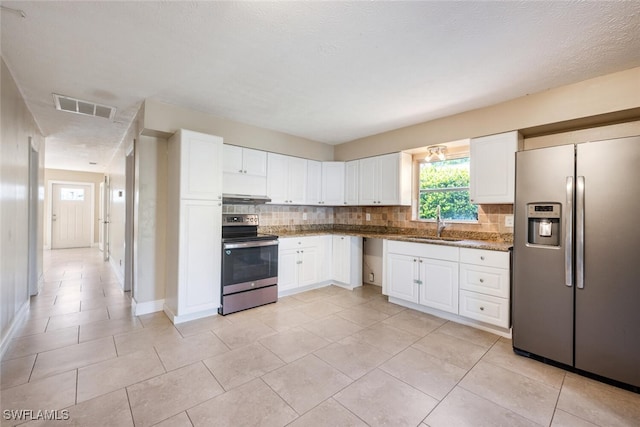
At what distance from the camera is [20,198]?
9.34 feet

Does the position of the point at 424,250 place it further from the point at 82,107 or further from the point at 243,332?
the point at 82,107

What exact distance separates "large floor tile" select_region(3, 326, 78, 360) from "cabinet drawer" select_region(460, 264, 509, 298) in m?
3.90

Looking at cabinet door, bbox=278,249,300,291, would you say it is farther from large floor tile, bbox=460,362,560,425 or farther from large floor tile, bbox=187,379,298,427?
large floor tile, bbox=460,362,560,425

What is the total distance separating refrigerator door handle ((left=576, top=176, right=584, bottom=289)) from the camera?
212 cm

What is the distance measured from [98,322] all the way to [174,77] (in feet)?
8.95

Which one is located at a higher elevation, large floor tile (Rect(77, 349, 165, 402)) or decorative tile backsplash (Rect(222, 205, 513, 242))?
decorative tile backsplash (Rect(222, 205, 513, 242))

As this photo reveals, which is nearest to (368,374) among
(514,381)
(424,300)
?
(514,381)

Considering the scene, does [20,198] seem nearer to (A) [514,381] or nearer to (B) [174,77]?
(B) [174,77]

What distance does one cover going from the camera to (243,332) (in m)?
→ 2.81

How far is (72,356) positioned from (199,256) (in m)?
1.30

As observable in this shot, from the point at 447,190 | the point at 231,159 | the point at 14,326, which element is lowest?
the point at 14,326

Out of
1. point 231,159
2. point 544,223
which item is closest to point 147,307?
point 231,159

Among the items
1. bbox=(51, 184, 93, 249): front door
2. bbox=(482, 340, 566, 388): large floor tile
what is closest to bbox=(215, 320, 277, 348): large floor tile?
bbox=(482, 340, 566, 388): large floor tile

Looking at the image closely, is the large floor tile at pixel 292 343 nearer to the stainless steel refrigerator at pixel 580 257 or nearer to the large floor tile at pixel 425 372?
the large floor tile at pixel 425 372
